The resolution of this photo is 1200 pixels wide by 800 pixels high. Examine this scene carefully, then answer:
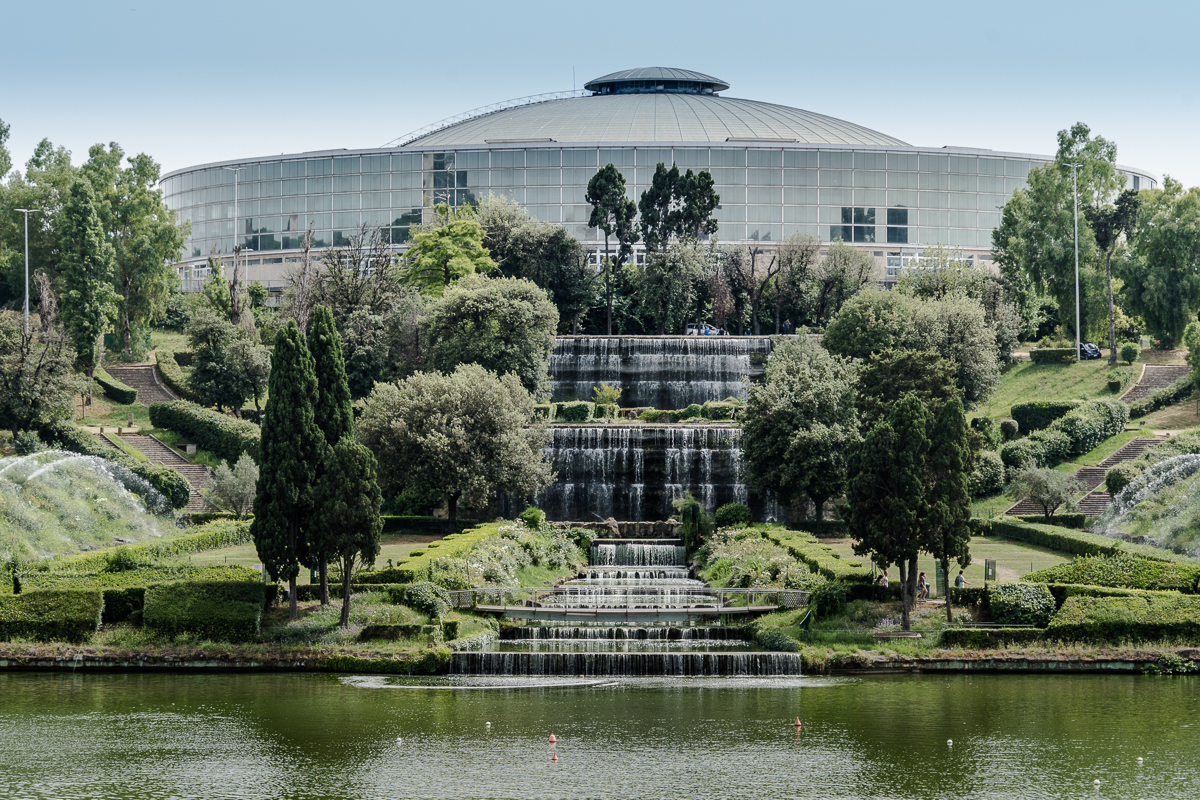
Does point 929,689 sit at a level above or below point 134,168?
below

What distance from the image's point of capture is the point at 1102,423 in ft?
248

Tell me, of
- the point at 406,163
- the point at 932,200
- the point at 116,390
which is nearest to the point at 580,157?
the point at 406,163

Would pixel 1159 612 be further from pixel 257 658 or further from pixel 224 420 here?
pixel 224 420

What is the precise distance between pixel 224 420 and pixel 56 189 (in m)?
30.4

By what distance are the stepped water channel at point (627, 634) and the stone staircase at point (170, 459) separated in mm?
27813

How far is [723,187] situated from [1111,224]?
4053cm

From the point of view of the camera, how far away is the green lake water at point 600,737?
27250 millimetres

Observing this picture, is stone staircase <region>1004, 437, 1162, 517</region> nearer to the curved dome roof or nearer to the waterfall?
the waterfall

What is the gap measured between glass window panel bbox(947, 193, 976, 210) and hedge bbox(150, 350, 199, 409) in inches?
2832

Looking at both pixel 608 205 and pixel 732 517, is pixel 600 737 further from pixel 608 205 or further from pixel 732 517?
pixel 608 205

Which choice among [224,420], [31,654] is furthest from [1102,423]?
[31,654]

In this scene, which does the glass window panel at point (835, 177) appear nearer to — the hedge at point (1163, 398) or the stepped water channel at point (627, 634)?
the hedge at point (1163, 398)

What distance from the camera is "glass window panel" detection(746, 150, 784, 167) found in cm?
12569

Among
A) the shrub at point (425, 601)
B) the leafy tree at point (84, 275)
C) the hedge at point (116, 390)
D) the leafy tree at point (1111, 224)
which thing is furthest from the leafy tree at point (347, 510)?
the leafy tree at point (1111, 224)
